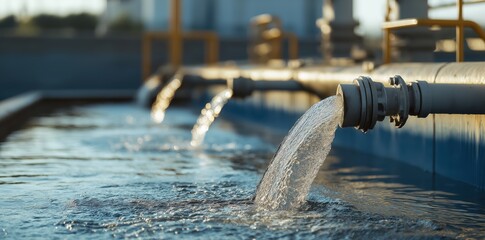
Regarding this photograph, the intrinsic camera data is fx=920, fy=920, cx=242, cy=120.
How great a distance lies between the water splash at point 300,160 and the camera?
5305mm

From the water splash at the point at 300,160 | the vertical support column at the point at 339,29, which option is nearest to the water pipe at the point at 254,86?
the vertical support column at the point at 339,29

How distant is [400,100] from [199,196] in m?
1.34

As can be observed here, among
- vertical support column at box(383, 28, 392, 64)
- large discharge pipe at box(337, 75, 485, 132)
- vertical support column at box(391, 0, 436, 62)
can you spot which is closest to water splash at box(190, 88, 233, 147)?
vertical support column at box(391, 0, 436, 62)

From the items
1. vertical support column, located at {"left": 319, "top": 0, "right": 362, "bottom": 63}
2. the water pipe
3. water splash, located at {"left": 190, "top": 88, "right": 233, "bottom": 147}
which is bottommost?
water splash, located at {"left": 190, "top": 88, "right": 233, "bottom": 147}

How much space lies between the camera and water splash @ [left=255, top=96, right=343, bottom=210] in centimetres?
530

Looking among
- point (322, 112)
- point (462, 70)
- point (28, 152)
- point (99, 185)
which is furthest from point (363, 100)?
point (28, 152)

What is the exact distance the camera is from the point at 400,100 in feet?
17.5

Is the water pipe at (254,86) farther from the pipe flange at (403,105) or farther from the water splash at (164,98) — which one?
the water splash at (164,98)

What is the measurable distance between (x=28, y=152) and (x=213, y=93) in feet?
26.7

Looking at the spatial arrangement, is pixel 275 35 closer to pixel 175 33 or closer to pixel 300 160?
pixel 175 33

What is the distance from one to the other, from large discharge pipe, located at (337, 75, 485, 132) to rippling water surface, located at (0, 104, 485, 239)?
515 mm

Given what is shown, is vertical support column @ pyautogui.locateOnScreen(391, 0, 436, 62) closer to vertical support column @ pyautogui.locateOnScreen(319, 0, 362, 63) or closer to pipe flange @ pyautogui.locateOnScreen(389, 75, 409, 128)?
vertical support column @ pyautogui.locateOnScreen(319, 0, 362, 63)

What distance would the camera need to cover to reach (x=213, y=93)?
16500mm

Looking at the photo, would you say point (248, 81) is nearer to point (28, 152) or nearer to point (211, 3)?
point (28, 152)
